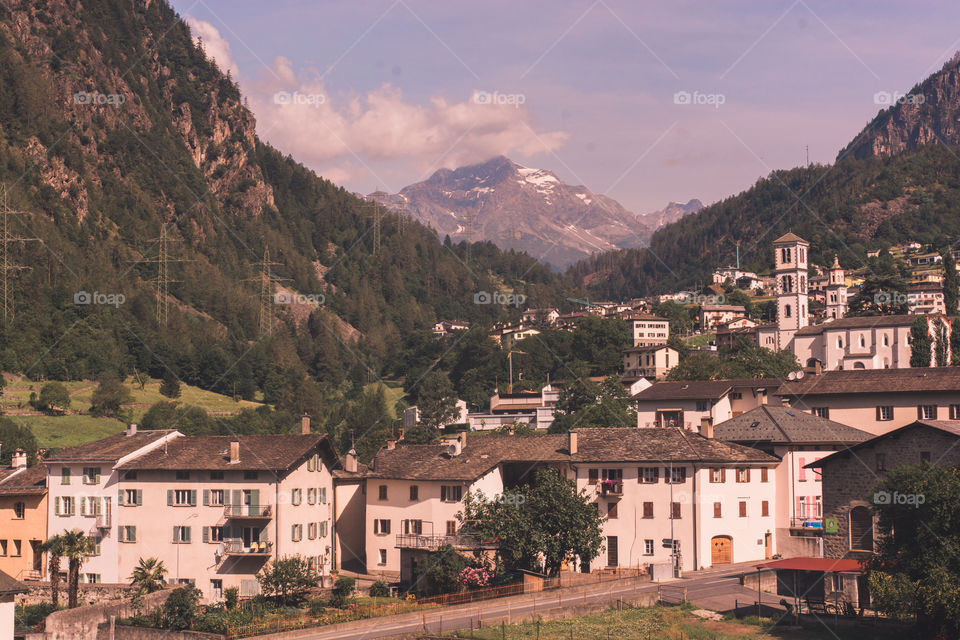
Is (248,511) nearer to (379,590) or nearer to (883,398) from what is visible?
(379,590)

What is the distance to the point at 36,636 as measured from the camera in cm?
5975

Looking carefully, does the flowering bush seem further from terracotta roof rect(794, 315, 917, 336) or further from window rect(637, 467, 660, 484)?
terracotta roof rect(794, 315, 917, 336)

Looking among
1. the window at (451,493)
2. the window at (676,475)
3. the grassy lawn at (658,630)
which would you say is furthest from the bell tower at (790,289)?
the grassy lawn at (658,630)

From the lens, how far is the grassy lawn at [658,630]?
51.6 metres

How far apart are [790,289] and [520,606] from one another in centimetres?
14103

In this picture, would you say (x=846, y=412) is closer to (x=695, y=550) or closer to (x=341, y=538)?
(x=695, y=550)

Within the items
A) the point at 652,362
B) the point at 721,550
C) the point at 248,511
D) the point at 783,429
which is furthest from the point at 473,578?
the point at 652,362

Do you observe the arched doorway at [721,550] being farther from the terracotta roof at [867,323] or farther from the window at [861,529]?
the terracotta roof at [867,323]

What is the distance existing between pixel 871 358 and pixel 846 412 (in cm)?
7022

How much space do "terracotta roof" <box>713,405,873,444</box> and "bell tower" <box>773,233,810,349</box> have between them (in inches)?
3955

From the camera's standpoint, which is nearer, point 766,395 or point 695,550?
point 695,550

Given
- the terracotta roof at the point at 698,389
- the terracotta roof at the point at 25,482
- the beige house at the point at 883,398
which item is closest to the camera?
the terracotta roof at the point at 25,482

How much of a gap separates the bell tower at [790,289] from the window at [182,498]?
128336 millimetres

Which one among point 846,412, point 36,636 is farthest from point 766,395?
point 36,636
